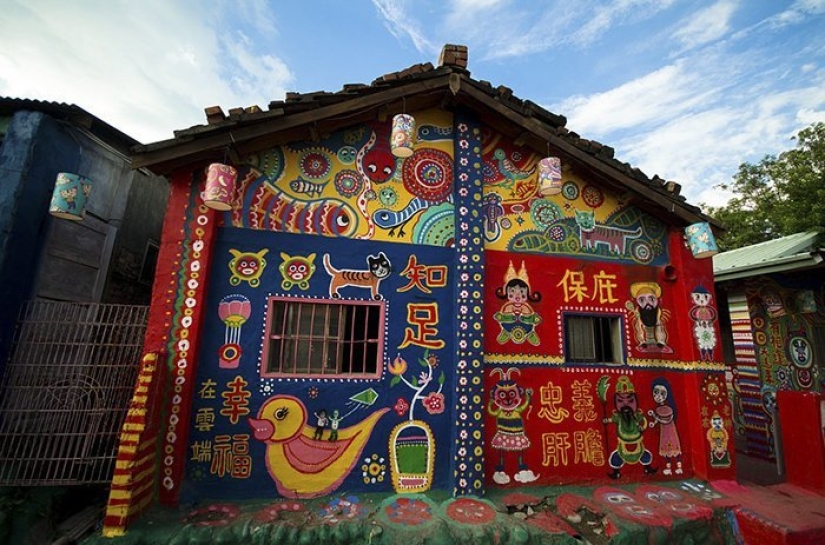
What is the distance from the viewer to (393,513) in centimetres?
456

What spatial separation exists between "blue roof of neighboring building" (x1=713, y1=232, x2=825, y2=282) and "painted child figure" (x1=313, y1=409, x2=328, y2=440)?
25.5ft

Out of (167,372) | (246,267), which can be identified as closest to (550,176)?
(246,267)

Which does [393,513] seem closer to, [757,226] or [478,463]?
[478,463]

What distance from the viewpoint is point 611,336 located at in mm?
6273

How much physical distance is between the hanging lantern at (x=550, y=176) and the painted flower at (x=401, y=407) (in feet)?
11.4

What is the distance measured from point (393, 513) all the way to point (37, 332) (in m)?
4.76

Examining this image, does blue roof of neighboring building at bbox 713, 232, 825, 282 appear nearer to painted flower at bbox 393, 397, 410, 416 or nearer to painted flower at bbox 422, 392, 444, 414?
painted flower at bbox 422, 392, 444, 414

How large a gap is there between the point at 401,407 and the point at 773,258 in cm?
765

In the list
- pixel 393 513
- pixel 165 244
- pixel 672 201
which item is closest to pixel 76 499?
pixel 165 244

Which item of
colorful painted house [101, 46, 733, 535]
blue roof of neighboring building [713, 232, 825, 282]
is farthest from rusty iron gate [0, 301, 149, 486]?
blue roof of neighboring building [713, 232, 825, 282]

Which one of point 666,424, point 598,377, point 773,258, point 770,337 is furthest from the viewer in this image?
point 770,337

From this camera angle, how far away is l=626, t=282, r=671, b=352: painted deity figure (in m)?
6.21

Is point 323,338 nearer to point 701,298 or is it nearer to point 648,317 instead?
point 648,317

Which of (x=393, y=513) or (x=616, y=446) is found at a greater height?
(x=616, y=446)
